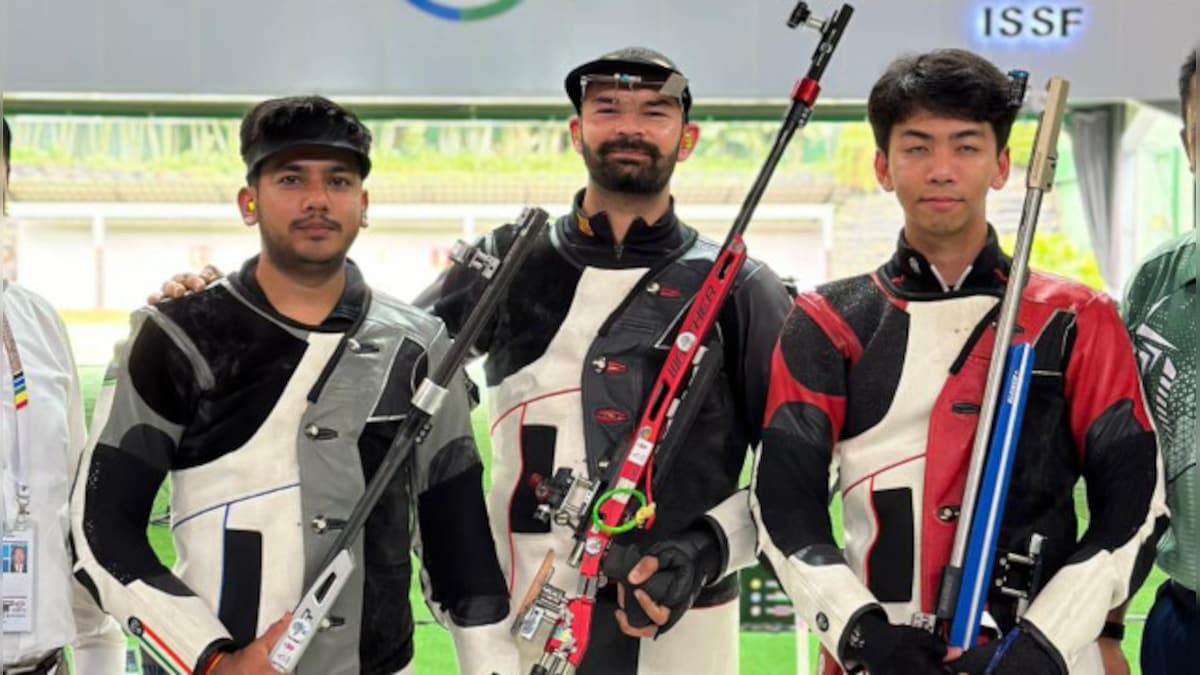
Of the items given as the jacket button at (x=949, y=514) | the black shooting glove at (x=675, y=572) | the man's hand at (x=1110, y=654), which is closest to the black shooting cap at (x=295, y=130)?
the black shooting glove at (x=675, y=572)

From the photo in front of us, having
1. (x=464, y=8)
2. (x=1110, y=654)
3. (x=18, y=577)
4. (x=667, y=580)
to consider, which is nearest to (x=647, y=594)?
(x=667, y=580)

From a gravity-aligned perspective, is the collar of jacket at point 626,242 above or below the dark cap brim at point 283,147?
below

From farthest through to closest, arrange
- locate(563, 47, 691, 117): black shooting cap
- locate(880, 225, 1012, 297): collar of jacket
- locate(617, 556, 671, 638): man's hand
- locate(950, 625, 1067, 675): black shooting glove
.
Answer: locate(563, 47, 691, 117): black shooting cap → locate(617, 556, 671, 638): man's hand → locate(880, 225, 1012, 297): collar of jacket → locate(950, 625, 1067, 675): black shooting glove

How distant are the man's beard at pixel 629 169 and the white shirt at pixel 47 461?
3.44 ft

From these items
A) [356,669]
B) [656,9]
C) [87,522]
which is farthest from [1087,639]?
[656,9]

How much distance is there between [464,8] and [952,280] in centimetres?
447

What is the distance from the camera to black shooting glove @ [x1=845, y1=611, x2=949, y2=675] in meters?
2.05

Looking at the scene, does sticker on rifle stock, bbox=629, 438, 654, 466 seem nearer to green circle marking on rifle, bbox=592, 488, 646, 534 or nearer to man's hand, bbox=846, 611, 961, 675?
green circle marking on rifle, bbox=592, 488, 646, 534

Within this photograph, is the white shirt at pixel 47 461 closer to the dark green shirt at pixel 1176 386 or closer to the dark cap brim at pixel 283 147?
the dark cap brim at pixel 283 147

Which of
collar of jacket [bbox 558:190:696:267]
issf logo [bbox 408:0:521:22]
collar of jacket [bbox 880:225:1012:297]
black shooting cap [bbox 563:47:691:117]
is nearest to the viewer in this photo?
collar of jacket [bbox 880:225:1012:297]

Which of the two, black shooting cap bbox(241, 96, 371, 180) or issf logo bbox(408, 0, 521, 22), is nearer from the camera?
black shooting cap bbox(241, 96, 371, 180)

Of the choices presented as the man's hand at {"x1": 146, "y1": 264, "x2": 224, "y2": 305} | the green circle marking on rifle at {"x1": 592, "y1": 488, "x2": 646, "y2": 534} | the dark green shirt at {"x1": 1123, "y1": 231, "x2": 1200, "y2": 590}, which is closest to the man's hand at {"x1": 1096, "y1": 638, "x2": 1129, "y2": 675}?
the dark green shirt at {"x1": 1123, "y1": 231, "x2": 1200, "y2": 590}

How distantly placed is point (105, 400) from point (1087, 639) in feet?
5.08

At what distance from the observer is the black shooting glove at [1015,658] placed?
202cm
